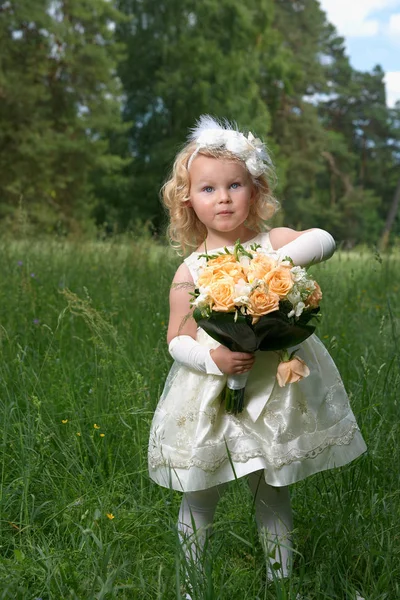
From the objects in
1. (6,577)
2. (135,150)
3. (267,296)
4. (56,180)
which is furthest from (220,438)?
(135,150)

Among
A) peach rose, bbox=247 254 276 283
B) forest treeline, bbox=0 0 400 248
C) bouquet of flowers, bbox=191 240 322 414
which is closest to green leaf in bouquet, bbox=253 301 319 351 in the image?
bouquet of flowers, bbox=191 240 322 414

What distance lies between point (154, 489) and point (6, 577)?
2.61ft

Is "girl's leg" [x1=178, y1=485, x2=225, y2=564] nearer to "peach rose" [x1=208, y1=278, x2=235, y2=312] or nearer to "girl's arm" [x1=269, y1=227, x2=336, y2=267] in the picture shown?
"peach rose" [x1=208, y1=278, x2=235, y2=312]

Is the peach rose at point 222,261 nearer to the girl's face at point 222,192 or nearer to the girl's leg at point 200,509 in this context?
the girl's face at point 222,192

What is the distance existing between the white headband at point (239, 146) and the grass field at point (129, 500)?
2.75 ft

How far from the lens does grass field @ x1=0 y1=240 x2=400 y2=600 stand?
2271mm

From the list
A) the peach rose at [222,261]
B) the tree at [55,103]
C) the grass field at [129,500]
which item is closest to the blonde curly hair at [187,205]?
the peach rose at [222,261]

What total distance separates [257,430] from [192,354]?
31cm

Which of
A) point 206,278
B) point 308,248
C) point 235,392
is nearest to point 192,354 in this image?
point 235,392

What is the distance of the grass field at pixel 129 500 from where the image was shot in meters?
2.27

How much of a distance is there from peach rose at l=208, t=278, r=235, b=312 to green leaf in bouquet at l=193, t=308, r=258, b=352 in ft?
0.11

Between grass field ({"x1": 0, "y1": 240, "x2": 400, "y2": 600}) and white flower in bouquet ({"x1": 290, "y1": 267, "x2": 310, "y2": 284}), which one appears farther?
grass field ({"x1": 0, "y1": 240, "x2": 400, "y2": 600})

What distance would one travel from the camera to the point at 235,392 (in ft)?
7.45

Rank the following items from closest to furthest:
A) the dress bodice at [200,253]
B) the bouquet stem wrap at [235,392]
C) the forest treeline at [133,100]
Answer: the bouquet stem wrap at [235,392]
the dress bodice at [200,253]
the forest treeline at [133,100]
